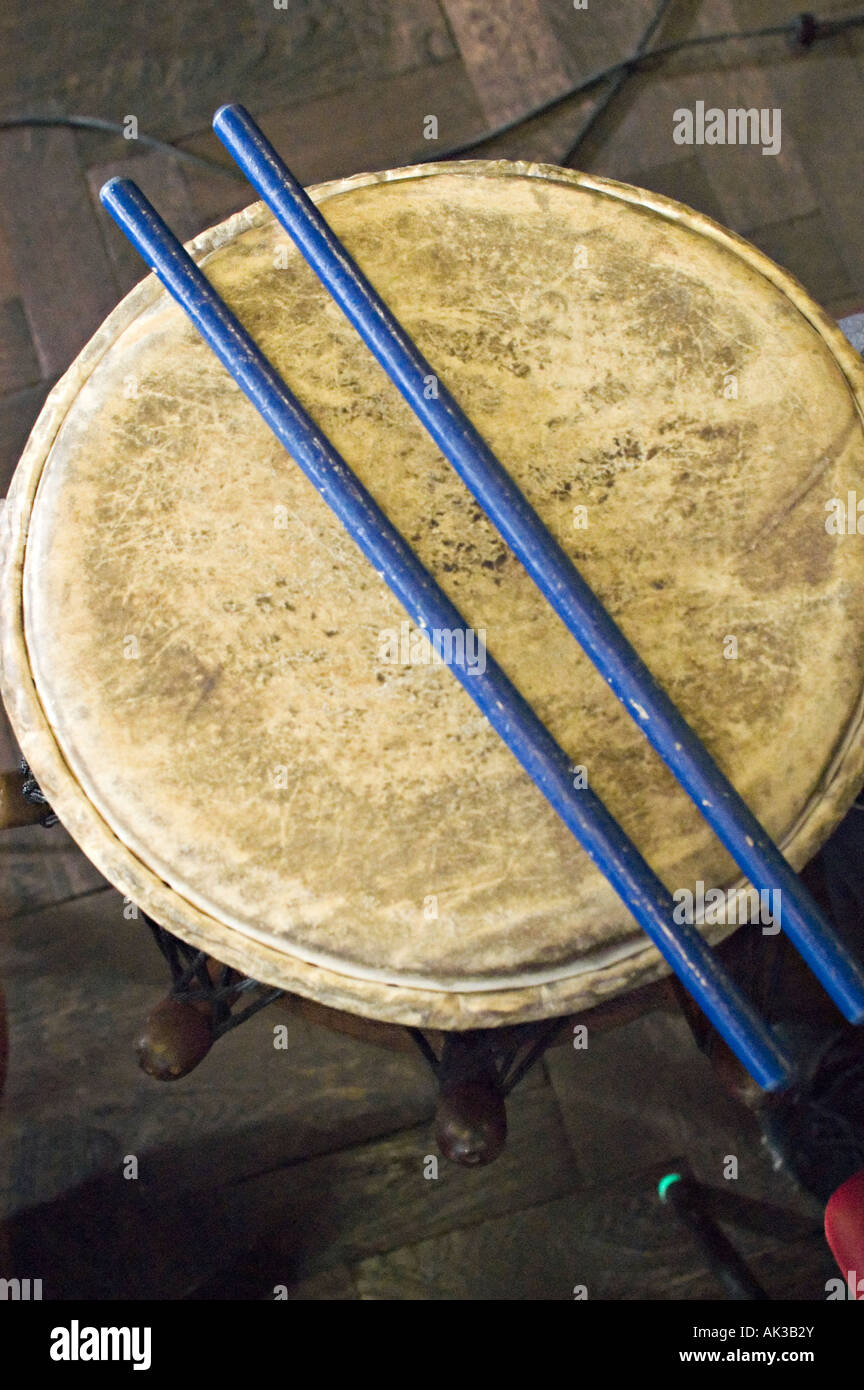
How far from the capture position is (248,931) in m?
0.90

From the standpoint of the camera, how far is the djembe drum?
905 millimetres

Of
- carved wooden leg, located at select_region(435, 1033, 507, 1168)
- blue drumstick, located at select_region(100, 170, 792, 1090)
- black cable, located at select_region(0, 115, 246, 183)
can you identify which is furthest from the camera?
black cable, located at select_region(0, 115, 246, 183)

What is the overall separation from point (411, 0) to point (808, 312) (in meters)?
1.35

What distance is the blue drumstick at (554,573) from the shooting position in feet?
2.85

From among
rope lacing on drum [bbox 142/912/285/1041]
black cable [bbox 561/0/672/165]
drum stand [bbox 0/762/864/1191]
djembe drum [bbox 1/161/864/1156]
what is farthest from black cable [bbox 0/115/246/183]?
rope lacing on drum [bbox 142/912/285/1041]

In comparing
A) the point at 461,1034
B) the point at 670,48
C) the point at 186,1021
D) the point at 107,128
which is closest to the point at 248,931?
the point at 186,1021

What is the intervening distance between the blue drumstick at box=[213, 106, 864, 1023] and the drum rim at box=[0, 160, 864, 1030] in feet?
0.23

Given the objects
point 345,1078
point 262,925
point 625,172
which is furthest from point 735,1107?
point 625,172

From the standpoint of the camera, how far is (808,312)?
105 centimetres

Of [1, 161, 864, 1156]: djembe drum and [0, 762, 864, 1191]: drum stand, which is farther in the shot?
[0, 762, 864, 1191]: drum stand

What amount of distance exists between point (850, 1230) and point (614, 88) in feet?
6.28

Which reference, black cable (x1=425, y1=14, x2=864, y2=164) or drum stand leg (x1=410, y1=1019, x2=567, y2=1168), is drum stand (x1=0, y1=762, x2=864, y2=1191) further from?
Answer: black cable (x1=425, y1=14, x2=864, y2=164)

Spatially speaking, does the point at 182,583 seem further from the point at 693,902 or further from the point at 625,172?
the point at 625,172

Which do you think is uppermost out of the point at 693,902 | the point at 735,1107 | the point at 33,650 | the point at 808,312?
the point at 808,312
